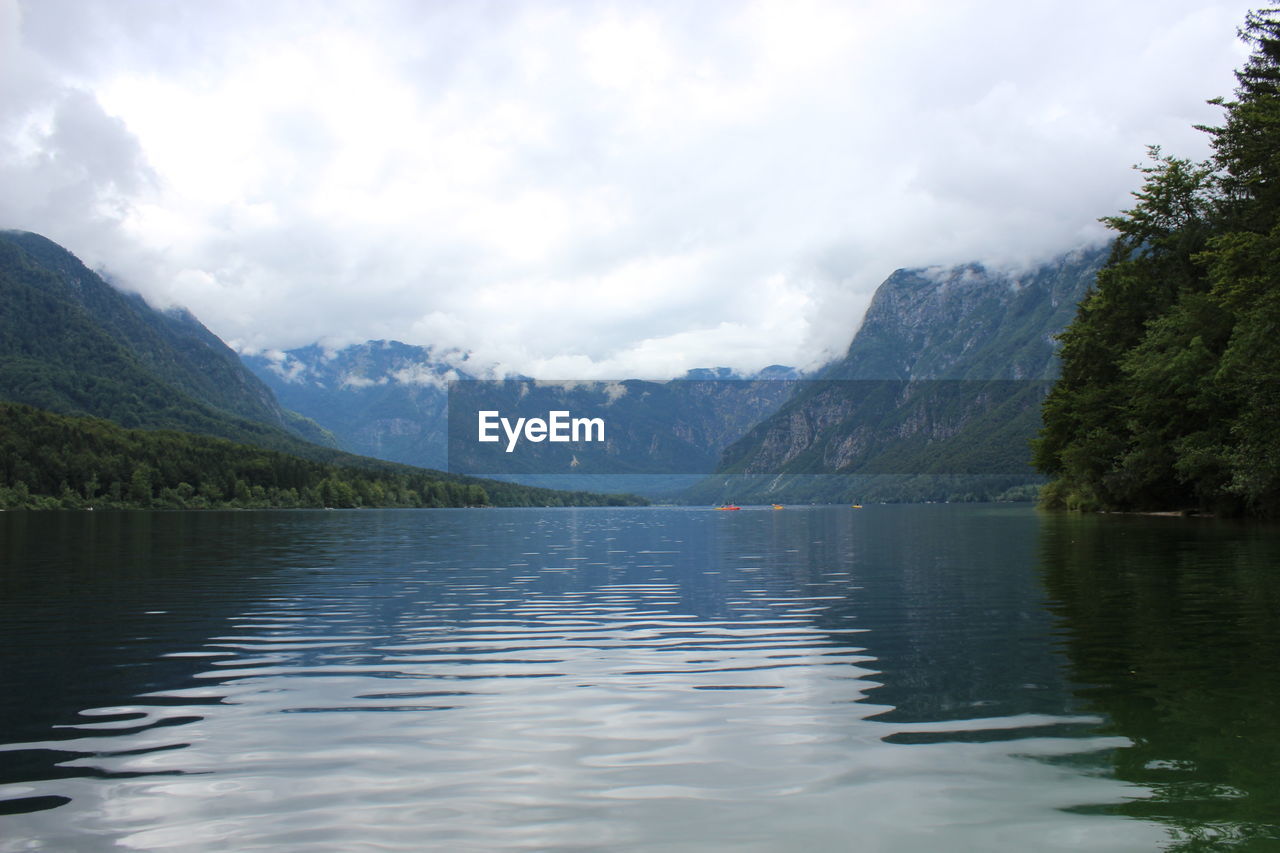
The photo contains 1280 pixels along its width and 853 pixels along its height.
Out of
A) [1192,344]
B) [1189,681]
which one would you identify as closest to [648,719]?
[1189,681]

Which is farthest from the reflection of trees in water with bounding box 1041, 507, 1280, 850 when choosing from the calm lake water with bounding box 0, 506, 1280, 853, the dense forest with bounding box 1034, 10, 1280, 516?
the dense forest with bounding box 1034, 10, 1280, 516

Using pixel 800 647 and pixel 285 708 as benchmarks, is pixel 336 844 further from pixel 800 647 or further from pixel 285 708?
pixel 800 647

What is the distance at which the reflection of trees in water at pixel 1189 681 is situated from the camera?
9000 millimetres

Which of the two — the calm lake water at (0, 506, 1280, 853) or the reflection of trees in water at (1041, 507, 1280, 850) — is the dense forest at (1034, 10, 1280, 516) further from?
the calm lake water at (0, 506, 1280, 853)

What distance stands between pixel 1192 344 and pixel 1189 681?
6350 centimetres

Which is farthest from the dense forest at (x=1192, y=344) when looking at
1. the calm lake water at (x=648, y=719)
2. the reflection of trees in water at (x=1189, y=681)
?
the calm lake water at (x=648, y=719)

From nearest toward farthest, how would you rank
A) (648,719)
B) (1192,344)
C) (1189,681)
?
(648,719) < (1189,681) < (1192,344)

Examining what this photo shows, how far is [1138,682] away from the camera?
49.0 ft

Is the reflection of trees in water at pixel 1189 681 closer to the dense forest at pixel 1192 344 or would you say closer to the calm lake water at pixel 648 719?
the calm lake water at pixel 648 719

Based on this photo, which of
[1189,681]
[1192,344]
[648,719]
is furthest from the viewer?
[1192,344]

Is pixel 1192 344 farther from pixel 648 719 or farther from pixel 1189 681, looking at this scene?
pixel 648 719

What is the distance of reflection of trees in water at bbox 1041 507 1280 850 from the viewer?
9.00m

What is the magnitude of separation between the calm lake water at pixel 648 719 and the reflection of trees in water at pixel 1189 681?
6cm

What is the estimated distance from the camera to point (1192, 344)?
69.1m
